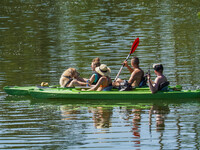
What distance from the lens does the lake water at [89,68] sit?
12.0m

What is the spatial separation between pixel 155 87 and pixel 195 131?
3857 millimetres

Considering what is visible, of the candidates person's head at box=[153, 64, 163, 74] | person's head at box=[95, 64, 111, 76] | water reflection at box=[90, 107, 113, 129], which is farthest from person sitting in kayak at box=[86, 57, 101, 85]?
person's head at box=[153, 64, 163, 74]

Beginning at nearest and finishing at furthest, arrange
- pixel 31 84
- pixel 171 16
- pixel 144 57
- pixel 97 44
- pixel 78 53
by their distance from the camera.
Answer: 1. pixel 31 84
2. pixel 144 57
3. pixel 78 53
4. pixel 97 44
5. pixel 171 16

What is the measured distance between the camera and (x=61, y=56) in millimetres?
25422

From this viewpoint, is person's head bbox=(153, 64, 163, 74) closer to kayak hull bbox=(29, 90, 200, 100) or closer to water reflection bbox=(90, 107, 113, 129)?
kayak hull bbox=(29, 90, 200, 100)

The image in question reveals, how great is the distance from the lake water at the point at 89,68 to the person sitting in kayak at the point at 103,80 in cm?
73

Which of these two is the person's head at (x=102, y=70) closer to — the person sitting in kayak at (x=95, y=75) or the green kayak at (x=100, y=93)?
the person sitting in kayak at (x=95, y=75)

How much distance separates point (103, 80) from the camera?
16516 mm

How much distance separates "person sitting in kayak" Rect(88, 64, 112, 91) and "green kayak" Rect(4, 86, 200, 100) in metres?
0.30

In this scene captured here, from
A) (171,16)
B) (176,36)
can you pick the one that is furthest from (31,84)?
(171,16)

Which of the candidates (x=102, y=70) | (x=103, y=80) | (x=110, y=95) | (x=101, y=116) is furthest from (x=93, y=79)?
(x=101, y=116)

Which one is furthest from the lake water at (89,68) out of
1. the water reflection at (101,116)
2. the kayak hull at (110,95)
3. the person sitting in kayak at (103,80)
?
the person sitting in kayak at (103,80)

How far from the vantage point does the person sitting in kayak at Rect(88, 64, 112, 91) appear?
16.4m

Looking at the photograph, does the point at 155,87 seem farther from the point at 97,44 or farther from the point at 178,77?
the point at 97,44
